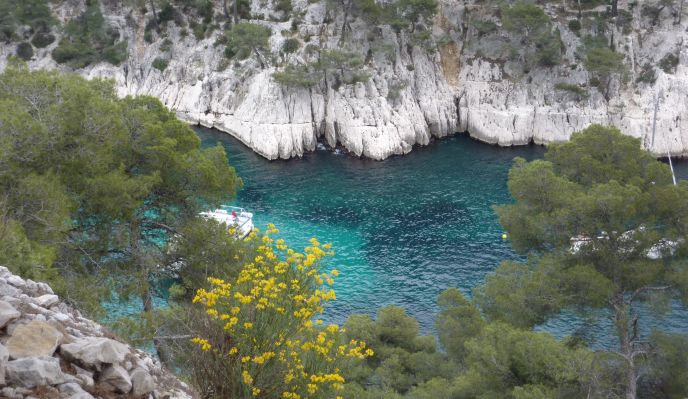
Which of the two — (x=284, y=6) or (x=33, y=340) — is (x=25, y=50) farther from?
(x=33, y=340)

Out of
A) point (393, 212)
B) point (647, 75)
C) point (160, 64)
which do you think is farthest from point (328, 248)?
point (160, 64)

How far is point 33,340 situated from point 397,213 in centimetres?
4269

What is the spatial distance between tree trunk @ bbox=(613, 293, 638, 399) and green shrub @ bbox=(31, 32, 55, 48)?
70.7m

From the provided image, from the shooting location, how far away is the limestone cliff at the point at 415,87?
65.6m

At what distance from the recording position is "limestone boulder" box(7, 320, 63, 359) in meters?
9.33

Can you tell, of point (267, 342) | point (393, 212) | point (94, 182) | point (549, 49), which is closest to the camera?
point (267, 342)

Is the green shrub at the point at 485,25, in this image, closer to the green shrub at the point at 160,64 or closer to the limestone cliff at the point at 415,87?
the limestone cliff at the point at 415,87

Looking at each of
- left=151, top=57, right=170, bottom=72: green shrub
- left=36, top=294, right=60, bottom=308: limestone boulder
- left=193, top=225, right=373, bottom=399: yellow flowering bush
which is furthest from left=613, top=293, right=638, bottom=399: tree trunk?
left=151, top=57, right=170, bottom=72: green shrub

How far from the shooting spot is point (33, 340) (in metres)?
9.55

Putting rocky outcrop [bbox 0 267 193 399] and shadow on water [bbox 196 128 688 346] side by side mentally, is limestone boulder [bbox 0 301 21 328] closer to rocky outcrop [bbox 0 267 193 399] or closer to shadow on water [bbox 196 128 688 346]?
rocky outcrop [bbox 0 267 193 399]

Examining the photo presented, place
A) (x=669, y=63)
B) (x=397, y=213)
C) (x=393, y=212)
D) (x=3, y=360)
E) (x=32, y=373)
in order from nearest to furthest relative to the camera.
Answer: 1. (x=3, y=360)
2. (x=32, y=373)
3. (x=397, y=213)
4. (x=393, y=212)
5. (x=669, y=63)

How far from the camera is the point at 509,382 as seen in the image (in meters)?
21.5

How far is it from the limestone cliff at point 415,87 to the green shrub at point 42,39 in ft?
2.17

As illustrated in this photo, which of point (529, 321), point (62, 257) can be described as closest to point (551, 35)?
point (529, 321)
